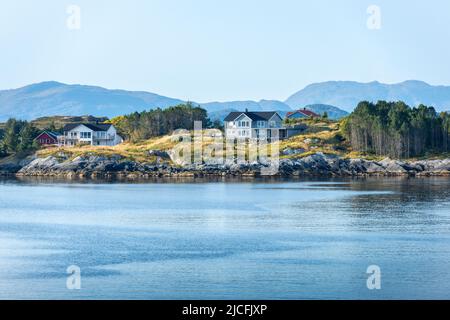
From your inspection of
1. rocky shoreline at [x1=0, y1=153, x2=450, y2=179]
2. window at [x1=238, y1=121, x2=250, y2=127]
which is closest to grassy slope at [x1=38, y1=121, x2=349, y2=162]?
rocky shoreline at [x1=0, y1=153, x2=450, y2=179]

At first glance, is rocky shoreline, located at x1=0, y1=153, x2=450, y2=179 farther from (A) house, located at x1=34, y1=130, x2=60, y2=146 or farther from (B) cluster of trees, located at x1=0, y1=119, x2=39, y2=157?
(A) house, located at x1=34, y1=130, x2=60, y2=146

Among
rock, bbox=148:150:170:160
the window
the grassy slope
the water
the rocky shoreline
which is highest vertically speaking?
the window

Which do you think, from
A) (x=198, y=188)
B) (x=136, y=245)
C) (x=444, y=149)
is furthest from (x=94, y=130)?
(x=136, y=245)

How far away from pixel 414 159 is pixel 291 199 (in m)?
41.6

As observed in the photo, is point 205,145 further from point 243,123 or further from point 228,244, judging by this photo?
point 228,244

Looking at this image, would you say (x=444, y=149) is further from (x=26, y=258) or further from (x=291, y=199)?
(x=26, y=258)

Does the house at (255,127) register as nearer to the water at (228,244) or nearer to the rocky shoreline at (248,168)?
the rocky shoreline at (248,168)

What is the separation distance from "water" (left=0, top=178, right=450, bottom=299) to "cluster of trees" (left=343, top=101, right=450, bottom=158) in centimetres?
3214

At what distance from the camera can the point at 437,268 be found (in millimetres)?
36438

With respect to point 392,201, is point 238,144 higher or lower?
higher

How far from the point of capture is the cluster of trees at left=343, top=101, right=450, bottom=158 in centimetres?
10694

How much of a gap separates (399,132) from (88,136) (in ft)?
163

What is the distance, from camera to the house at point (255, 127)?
117m

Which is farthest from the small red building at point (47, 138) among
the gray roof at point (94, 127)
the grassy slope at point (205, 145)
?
the grassy slope at point (205, 145)
